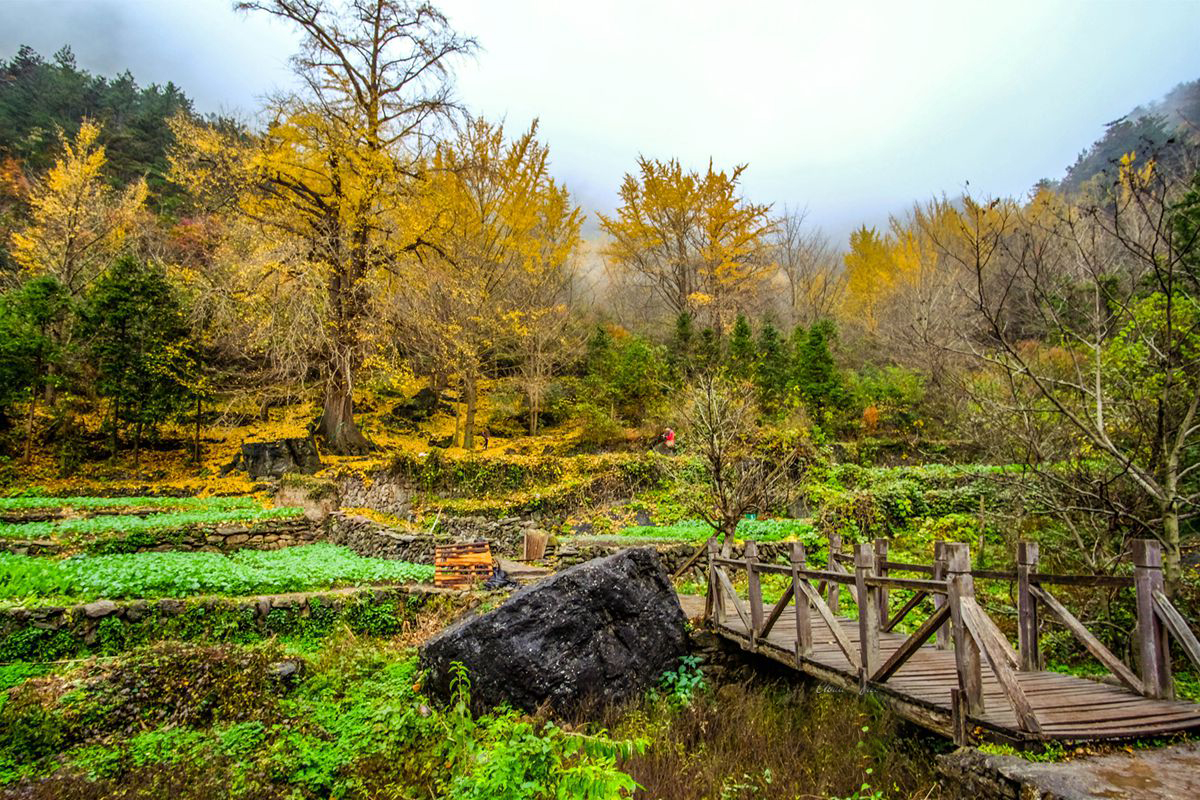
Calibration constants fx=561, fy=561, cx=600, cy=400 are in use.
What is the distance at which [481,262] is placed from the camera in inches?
802

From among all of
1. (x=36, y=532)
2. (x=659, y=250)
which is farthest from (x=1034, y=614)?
(x=659, y=250)

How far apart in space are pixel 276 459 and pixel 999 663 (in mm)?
17575

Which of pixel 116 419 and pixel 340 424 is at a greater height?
pixel 116 419

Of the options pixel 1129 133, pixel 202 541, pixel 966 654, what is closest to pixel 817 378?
pixel 966 654

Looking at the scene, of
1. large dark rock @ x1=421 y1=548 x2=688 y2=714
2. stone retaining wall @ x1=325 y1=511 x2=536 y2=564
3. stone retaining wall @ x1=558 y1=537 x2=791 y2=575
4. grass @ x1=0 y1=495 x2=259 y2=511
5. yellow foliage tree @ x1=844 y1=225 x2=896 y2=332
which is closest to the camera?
large dark rock @ x1=421 y1=548 x2=688 y2=714

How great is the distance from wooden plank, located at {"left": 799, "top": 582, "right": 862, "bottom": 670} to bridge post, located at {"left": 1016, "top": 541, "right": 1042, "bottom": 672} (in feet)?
4.85

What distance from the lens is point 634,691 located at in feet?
20.1

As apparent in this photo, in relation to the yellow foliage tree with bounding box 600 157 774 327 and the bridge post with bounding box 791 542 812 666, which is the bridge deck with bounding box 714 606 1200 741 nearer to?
the bridge post with bounding box 791 542 812 666

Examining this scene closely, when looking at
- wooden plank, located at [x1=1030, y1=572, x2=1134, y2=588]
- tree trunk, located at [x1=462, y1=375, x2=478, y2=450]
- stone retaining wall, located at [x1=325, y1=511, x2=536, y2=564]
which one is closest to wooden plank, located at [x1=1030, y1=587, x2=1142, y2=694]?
wooden plank, located at [x1=1030, y1=572, x2=1134, y2=588]

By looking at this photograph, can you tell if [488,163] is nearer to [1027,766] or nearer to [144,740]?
[144,740]

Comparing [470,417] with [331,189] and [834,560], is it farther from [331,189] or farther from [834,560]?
[834,560]

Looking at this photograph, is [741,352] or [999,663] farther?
[741,352]

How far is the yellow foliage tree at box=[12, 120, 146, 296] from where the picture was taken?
18203mm

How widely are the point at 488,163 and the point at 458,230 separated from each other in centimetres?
276
